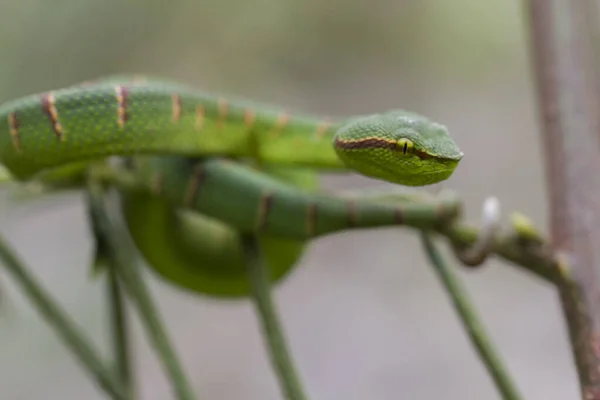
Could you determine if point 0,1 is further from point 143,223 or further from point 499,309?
point 499,309

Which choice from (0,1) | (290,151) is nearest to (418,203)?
(290,151)

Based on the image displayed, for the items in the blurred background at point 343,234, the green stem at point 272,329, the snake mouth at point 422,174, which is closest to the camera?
the snake mouth at point 422,174

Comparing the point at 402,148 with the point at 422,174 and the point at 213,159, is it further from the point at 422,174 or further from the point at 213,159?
the point at 213,159

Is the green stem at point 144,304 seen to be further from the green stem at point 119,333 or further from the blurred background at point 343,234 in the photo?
the blurred background at point 343,234

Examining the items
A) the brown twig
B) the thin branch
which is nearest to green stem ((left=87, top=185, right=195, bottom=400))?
the thin branch

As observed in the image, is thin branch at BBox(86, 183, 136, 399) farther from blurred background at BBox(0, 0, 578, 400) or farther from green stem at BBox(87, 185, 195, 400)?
blurred background at BBox(0, 0, 578, 400)

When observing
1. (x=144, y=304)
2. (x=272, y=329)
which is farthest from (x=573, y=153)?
(x=144, y=304)

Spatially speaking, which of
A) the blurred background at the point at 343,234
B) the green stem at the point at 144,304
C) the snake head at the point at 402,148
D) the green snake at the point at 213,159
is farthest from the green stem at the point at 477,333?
the blurred background at the point at 343,234
